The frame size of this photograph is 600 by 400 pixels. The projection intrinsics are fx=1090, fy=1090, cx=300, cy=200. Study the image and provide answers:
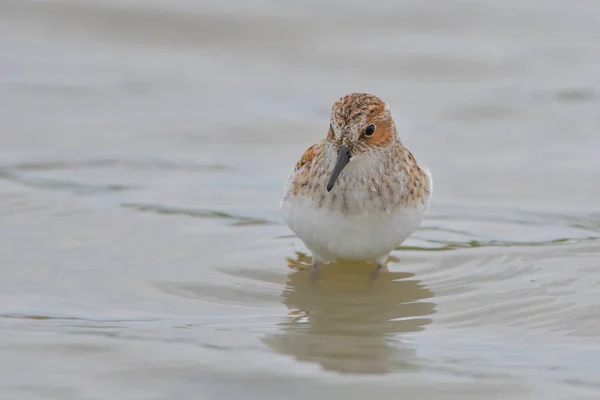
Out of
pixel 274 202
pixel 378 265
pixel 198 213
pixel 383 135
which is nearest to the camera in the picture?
pixel 383 135

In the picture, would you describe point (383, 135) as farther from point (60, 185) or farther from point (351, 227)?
point (60, 185)

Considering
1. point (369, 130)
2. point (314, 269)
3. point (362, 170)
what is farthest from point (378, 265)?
point (369, 130)

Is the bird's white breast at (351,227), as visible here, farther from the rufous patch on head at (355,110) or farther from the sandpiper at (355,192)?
the rufous patch on head at (355,110)

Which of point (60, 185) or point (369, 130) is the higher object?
point (60, 185)

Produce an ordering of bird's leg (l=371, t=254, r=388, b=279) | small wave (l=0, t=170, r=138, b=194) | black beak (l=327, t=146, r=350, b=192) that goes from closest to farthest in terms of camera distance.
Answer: black beak (l=327, t=146, r=350, b=192)
bird's leg (l=371, t=254, r=388, b=279)
small wave (l=0, t=170, r=138, b=194)

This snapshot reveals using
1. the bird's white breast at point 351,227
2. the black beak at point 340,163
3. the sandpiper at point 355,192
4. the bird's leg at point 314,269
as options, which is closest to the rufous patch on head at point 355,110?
the sandpiper at point 355,192

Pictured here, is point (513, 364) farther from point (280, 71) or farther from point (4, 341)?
point (280, 71)

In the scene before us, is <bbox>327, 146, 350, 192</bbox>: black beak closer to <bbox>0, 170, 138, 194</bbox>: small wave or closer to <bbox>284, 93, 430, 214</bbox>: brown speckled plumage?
<bbox>284, 93, 430, 214</bbox>: brown speckled plumage

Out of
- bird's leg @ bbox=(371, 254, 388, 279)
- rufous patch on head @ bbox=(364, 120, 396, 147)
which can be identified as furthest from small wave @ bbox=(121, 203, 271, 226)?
rufous patch on head @ bbox=(364, 120, 396, 147)
